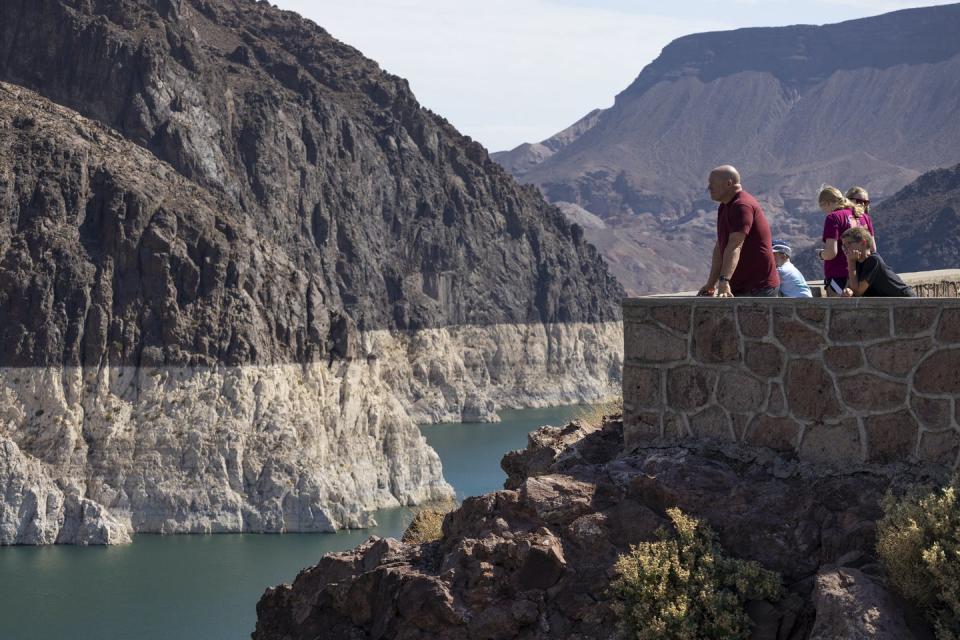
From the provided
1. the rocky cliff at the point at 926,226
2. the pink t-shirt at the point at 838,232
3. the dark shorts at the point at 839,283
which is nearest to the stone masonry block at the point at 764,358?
the dark shorts at the point at 839,283

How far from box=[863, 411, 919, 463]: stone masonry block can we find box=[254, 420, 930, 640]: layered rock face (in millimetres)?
103

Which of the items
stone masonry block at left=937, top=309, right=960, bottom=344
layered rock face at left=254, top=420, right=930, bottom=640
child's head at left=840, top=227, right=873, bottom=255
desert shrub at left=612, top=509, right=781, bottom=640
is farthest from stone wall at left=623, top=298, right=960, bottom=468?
desert shrub at left=612, top=509, right=781, bottom=640

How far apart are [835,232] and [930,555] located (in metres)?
4.75

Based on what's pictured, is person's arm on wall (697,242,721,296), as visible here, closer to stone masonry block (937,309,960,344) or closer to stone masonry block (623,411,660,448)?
stone masonry block (623,411,660,448)

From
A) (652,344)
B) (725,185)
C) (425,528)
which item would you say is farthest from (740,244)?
(425,528)

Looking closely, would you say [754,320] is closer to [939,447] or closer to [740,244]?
[740,244]

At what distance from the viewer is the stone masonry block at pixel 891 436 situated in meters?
11.0

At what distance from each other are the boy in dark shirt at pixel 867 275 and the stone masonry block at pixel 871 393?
112 cm

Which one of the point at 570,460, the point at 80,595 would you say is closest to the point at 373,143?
the point at 80,595

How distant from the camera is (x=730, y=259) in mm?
12477

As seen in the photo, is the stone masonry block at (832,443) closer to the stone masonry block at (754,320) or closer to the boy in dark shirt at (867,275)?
the stone masonry block at (754,320)

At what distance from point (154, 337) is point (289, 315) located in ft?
26.0

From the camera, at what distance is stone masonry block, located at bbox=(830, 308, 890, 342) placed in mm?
11195

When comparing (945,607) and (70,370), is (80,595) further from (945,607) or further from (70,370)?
(945,607)
